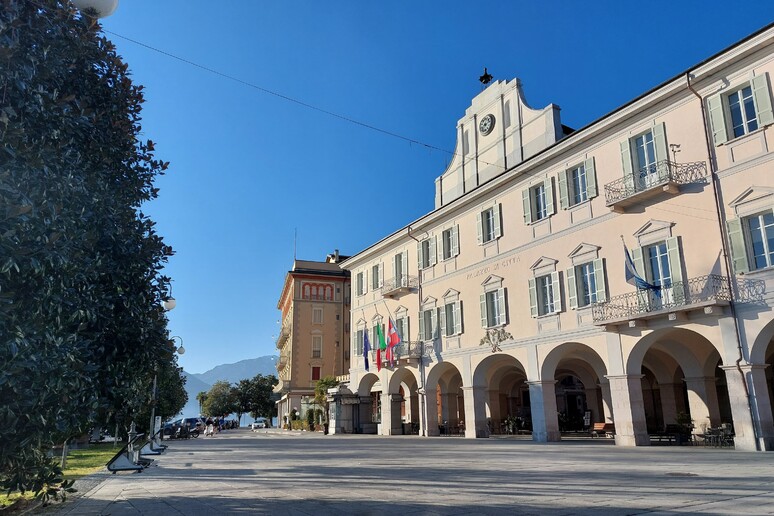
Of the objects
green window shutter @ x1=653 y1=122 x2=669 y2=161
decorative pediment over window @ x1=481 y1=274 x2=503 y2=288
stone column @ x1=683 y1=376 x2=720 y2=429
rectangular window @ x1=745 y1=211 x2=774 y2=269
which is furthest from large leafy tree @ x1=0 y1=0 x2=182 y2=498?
decorative pediment over window @ x1=481 y1=274 x2=503 y2=288

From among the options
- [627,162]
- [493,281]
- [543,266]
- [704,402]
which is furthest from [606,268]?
[493,281]

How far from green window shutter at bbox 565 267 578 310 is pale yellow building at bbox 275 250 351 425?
3892cm

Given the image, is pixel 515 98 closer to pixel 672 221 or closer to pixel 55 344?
pixel 672 221

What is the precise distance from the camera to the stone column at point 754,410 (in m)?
15.0

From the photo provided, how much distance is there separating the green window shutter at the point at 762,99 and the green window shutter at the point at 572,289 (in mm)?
7767

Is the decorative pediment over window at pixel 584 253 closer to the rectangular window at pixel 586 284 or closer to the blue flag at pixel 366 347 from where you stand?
the rectangular window at pixel 586 284

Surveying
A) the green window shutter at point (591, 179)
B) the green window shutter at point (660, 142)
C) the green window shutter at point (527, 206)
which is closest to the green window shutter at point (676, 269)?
the green window shutter at point (660, 142)

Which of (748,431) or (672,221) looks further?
(672,221)

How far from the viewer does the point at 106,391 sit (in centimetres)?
635

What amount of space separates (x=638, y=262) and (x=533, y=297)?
5.03m

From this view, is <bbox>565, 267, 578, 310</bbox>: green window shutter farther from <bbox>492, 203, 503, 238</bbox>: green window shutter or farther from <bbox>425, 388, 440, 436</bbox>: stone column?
<bbox>425, 388, 440, 436</bbox>: stone column

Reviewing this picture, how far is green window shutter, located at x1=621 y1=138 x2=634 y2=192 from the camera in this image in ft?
62.7

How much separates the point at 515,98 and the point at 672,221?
39.4ft

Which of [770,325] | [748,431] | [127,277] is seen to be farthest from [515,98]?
[127,277]
